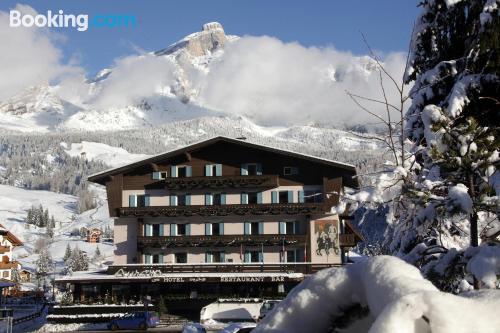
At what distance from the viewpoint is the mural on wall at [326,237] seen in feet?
152

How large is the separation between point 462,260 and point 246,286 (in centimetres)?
3801

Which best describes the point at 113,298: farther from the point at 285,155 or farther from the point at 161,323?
the point at 285,155

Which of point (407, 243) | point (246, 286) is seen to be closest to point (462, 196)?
point (407, 243)

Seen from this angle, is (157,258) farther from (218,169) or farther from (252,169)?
(252,169)

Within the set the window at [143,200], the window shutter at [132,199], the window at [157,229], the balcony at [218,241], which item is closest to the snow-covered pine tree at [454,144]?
the balcony at [218,241]

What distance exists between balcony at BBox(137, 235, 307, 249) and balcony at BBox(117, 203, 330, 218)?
6.03ft

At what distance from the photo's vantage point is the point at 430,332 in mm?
2357

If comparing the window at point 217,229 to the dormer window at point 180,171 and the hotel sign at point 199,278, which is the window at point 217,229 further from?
the hotel sign at point 199,278

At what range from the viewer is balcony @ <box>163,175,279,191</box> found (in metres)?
47.1

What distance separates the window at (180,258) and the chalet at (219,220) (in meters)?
0.08

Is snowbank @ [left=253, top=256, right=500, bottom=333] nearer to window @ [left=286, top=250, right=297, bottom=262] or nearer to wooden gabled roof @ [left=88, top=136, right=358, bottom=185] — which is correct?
wooden gabled roof @ [left=88, top=136, right=358, bottom=185]

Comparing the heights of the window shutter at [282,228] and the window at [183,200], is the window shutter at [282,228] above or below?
below

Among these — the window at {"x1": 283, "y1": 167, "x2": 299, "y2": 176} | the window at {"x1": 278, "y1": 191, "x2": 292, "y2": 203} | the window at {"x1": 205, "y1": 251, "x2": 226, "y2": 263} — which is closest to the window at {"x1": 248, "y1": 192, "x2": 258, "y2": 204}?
the window at {"x1": 278, "y1": 191, "x2": 292, "y2": 203}

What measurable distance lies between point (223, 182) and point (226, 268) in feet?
22.7
